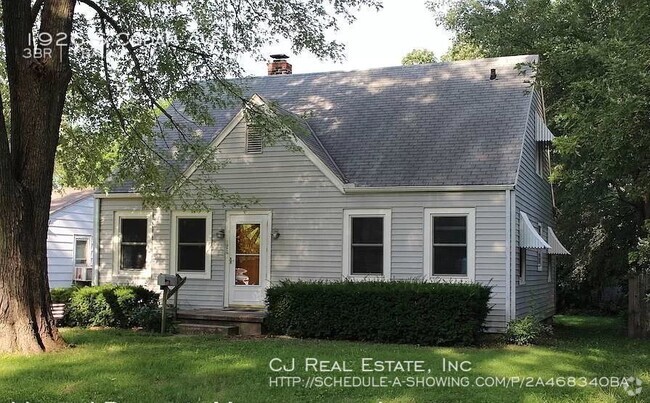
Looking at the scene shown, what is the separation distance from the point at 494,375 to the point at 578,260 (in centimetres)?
1137

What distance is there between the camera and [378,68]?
1756 centimetres

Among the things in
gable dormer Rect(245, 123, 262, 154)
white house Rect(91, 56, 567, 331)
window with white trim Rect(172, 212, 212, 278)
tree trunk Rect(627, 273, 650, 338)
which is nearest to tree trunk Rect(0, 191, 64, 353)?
white house Rect(91, 56, 567, 331)

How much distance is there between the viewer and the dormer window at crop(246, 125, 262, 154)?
1466 centimetres

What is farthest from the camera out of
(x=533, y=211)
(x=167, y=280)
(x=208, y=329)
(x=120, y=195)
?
(x=120, y=195)

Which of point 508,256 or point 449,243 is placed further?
point 449,243

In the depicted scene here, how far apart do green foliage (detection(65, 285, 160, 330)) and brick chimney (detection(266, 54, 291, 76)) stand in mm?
8816

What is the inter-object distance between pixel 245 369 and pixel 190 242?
6.99m

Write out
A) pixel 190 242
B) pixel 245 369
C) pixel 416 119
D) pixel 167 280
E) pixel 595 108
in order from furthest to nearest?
pixel 416 119
pixel 190 242
pixel 167 280
pixel 595 108
pixel 245 369

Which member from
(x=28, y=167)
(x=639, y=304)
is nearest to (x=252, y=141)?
(x=28, y=167)

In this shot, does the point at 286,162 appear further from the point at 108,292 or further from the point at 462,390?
the point at 462,390

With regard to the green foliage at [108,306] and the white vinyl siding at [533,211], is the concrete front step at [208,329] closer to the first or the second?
the green foliage at [108,306]

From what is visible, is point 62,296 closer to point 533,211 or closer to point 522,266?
point 522,266

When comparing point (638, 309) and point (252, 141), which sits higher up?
point (252, 141)

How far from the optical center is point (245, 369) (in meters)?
8.57
